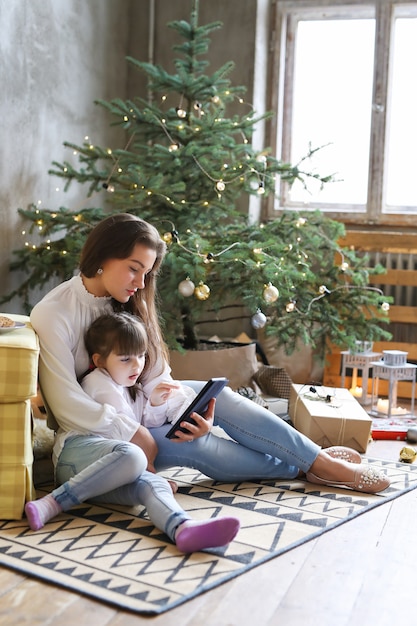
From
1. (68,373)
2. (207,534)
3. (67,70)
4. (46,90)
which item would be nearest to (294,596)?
(207,534)

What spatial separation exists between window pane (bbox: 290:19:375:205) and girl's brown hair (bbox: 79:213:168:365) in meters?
2.62

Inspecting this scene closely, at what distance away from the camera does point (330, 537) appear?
211 centimetres

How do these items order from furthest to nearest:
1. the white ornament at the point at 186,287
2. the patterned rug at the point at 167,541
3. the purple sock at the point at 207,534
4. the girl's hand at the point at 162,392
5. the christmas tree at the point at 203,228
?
the christmas tree at the point at 203,228 → the white ornament at the point at 186,287 → the girl's hand at the point at 162,392 → the purple sock at the point at 207,534 → the patterned rug at the point at 167,541

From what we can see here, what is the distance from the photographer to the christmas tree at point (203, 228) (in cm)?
343

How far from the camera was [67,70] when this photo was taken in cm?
418

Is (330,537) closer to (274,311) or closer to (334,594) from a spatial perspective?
(334,594)

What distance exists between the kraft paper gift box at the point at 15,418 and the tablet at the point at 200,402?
419mm

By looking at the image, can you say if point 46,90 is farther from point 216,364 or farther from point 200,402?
point 200,402

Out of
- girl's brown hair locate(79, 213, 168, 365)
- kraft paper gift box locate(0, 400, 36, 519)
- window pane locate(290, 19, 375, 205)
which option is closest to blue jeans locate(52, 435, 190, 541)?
kraft paper gift box locate(0, 400, 36, 519)

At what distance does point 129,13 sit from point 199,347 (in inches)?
87.4

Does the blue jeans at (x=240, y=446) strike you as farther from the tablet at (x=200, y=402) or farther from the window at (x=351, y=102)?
the window at (x=351, y=102)

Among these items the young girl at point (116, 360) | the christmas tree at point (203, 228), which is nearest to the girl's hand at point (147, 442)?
the young girl at point (116, 360)

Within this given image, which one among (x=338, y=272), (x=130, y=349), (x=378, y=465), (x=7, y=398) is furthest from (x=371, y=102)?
(x=7, y=398)

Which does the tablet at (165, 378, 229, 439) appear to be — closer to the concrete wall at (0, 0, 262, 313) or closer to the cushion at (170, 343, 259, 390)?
the cushion at (170, 343, 259, 390)
